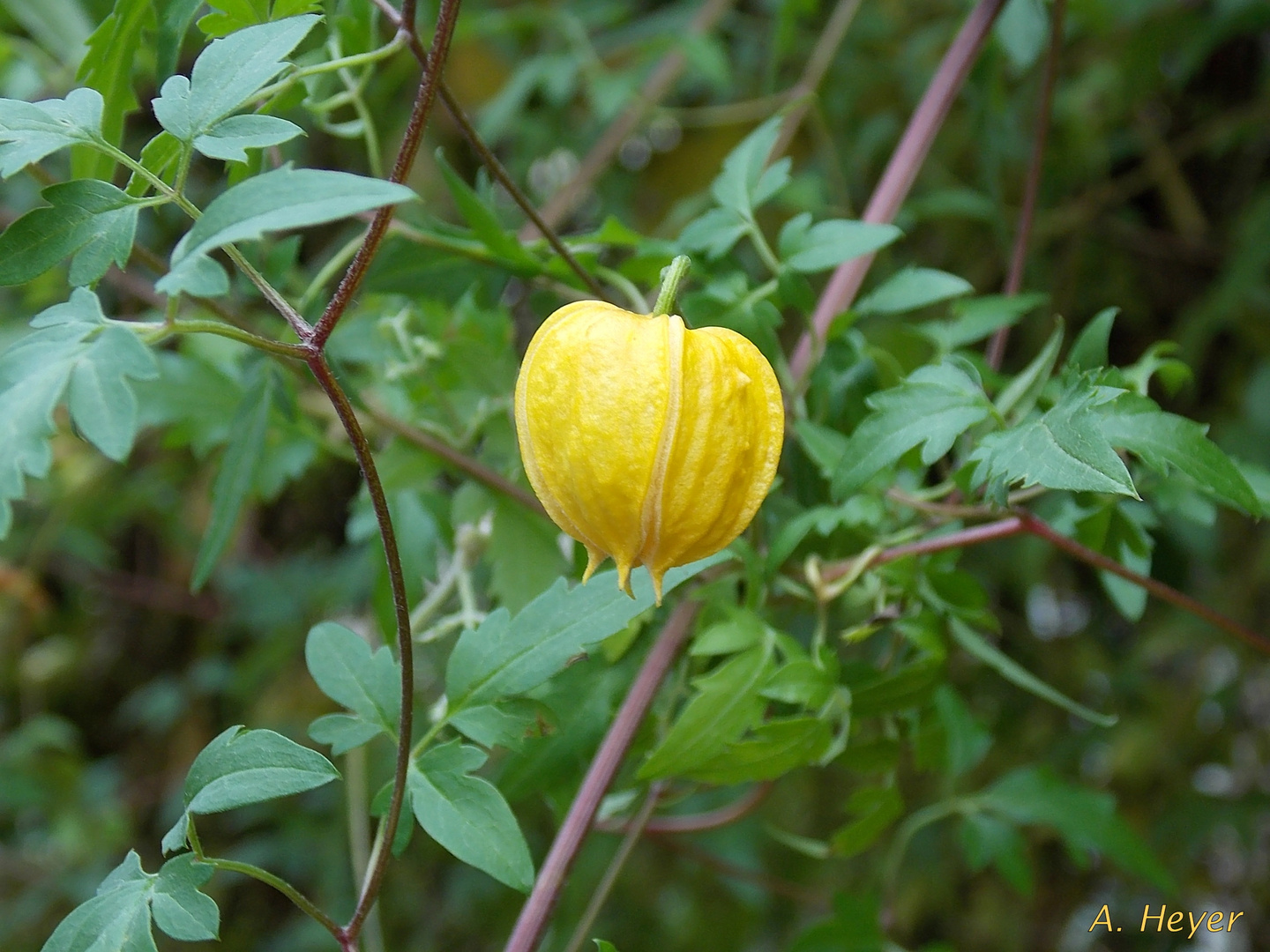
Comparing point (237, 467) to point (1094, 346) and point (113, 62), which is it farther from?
point (1094, 346)

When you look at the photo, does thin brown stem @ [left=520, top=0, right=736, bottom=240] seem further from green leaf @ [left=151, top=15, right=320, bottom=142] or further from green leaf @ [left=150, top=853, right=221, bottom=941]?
green leaf @ [left=150, top=853, right=221, bottom=941]

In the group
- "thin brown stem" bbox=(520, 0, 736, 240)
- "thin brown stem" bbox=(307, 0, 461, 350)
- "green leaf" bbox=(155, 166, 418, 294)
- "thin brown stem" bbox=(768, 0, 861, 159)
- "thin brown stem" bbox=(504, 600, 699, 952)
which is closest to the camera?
"green leaf" bbox=(155, 166, 418, 294)

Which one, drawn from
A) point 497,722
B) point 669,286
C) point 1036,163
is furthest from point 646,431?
point 1036,163

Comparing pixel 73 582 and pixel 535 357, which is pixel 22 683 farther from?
pixel 535 357

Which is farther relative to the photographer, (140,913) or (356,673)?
(356,673)

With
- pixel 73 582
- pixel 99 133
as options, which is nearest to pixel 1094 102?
pixel 99 133

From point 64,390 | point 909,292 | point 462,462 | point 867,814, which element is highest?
point 64,390

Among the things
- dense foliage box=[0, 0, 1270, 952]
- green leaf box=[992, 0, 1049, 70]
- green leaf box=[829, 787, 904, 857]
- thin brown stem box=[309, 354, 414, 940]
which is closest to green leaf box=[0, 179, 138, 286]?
dense foliage box=[0, 0, 1270, 952]
